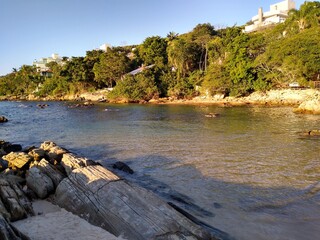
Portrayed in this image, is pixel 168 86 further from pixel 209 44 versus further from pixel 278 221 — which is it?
pixel 278 221

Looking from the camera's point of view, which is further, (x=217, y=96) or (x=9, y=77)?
(x=9, y=77)

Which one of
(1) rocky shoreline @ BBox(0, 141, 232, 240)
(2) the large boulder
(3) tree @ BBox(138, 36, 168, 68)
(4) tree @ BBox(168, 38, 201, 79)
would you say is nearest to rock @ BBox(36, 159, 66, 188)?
(1) rocky shoreline @ BBox(0, 141, 232, 240)

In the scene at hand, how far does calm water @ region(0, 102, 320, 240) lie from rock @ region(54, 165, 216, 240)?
5.75ft

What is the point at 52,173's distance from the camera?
30.8 feet

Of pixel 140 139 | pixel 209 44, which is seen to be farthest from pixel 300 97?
pixel 140 139

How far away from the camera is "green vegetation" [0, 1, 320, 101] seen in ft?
134

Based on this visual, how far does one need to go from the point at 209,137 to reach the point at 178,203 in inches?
423

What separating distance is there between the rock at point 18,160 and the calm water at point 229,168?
3.77 meters

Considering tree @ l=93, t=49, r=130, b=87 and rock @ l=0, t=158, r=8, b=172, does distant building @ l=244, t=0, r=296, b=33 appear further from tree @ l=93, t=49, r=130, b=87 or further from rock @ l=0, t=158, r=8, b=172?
rock @ l=0, t=158, r=8, b=172

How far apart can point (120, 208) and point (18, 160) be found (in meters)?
6.99

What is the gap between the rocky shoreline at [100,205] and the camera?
18.7 feet

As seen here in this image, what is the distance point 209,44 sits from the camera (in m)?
56.0

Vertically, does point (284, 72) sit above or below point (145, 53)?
below

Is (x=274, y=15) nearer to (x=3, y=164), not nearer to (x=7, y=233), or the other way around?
(x=3, y=164)
